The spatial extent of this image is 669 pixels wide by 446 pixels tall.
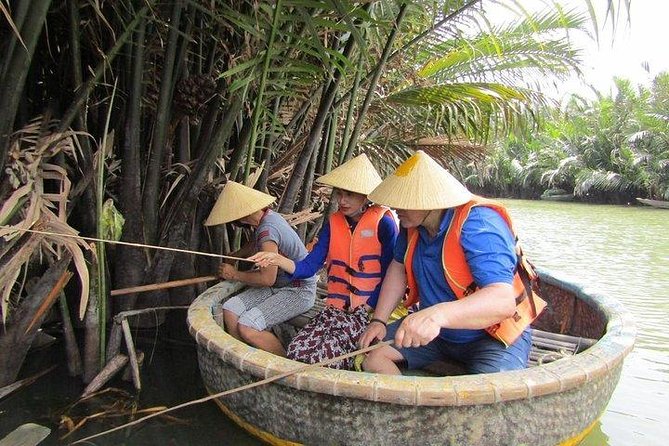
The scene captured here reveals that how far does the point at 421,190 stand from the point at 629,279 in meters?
5.35

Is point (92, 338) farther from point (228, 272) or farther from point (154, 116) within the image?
point (154, 116)

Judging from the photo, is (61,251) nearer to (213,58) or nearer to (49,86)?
(49,86)

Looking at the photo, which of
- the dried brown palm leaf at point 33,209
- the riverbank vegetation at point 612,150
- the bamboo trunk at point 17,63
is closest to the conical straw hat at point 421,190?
the dried brown palm leaf at point 33,209

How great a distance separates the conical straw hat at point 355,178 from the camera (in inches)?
103

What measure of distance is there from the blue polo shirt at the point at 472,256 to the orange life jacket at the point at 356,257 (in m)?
0.26

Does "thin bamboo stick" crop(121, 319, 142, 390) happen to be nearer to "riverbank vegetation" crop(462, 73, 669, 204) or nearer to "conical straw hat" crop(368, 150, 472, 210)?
Result: "conical straw hat" crop(368, 150, 472, 210)

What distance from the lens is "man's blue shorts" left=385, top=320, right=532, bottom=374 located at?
6.78 ft

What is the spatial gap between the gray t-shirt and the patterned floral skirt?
455 millimetres

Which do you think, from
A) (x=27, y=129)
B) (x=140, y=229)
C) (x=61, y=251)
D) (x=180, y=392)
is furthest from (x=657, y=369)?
(x=27, y=129)

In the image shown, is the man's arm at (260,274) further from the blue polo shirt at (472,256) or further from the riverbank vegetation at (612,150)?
the riverbank vegetation at (612,150)

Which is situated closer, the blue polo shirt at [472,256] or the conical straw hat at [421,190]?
the blue polo shirt at [472,256]

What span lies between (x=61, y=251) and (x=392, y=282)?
1540 mm

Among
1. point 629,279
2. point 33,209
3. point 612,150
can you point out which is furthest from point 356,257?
point 612,150

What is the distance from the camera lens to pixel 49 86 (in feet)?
10.6
